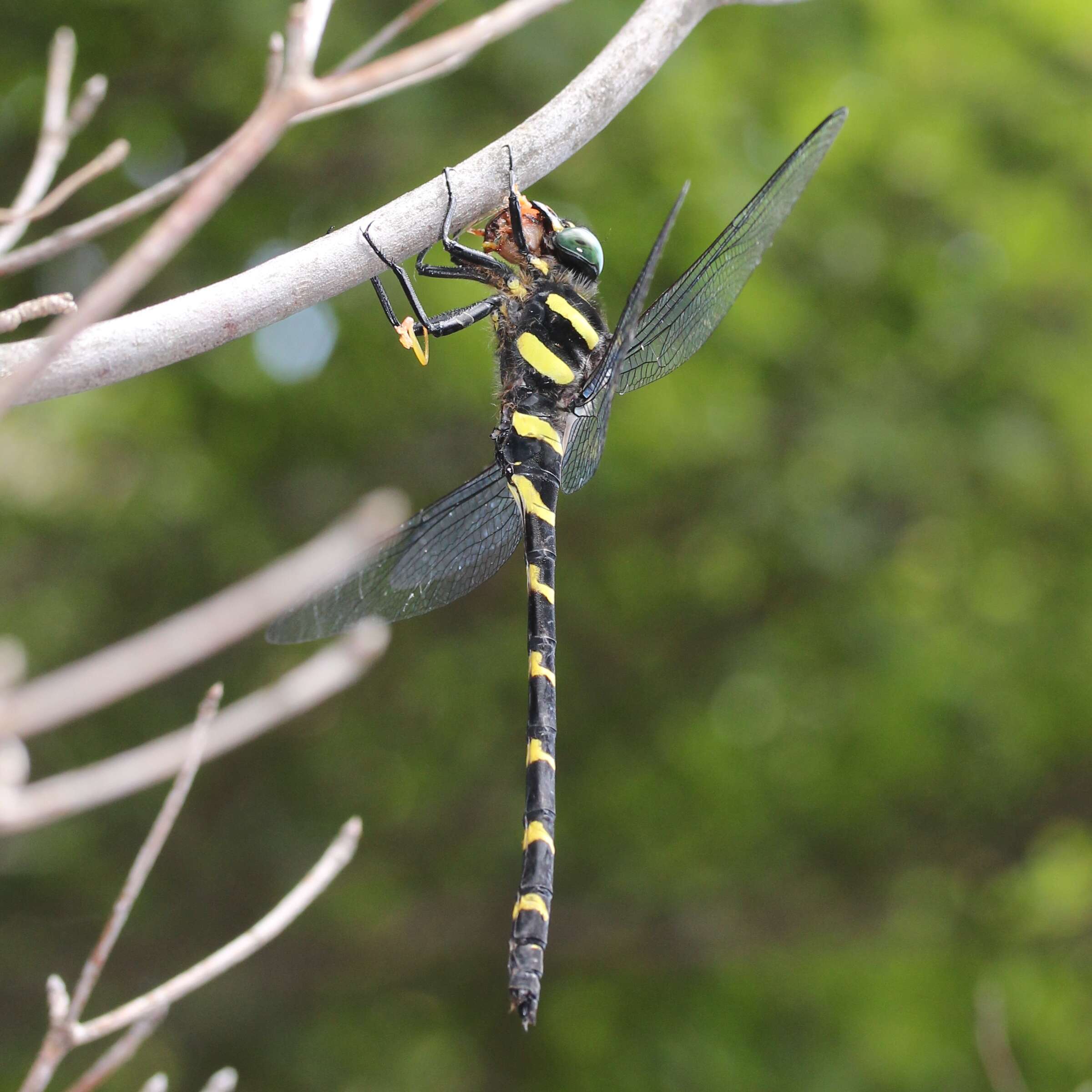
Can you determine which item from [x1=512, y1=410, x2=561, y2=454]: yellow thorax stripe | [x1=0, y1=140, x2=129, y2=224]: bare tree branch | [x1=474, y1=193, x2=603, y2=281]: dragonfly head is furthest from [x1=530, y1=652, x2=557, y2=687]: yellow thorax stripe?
[x1=0, y1=140, x2=129, y2=224]: bare tree branch

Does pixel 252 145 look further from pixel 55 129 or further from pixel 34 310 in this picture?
pixel 55 129

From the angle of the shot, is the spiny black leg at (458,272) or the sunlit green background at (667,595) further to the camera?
the sunlit green background at (667,595)

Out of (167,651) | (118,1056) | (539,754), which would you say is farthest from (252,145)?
(539,754)

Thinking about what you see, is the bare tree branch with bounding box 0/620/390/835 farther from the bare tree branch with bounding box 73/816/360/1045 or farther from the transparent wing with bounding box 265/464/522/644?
the transparent wing with bounding box 265/464/522/644

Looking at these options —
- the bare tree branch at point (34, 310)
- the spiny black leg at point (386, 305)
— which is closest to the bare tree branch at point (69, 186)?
the bare tree branch at point (34, 310)

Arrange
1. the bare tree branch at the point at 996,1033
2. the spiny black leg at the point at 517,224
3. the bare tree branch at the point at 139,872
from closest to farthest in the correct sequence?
the bare tree branch at the point at 139,872, the spiny black leg at the point at 517,224, the bare tree branch at the point at 996,1033

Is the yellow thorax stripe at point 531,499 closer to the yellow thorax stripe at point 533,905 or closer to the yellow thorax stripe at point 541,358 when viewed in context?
the yellow thorax stripe at point 541,358

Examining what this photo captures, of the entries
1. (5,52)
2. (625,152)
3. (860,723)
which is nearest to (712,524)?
(860,723)
